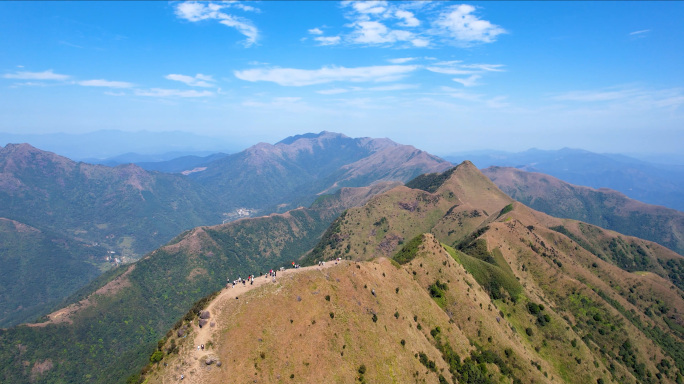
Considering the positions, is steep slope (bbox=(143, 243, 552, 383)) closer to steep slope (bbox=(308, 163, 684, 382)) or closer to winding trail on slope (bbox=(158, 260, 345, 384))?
winding trail on slope (bbox=(158, 260, 345, 384))

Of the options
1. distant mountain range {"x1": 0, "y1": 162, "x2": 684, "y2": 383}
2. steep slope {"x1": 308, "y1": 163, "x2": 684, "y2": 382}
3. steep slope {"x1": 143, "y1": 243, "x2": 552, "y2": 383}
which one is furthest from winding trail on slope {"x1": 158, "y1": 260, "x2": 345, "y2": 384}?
steep slope {"x1": 308, "y1": 163, "x2": 684, "y2": 382}

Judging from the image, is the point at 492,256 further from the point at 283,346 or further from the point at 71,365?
the point at 71,365

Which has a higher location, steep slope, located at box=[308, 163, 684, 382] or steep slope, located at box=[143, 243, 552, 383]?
steep slope, located at box=[143, 243, 552, 383]

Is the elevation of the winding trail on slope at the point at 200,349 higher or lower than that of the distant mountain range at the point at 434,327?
higher

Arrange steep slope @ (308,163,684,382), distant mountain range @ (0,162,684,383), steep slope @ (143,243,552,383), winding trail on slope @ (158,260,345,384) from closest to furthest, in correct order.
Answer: winding trail on slope @ (158,260,345,384) < steep slope @ (143,243,552,383) < distant mountain range @ (0,162,684,383) < steep slope @ (308,163,684,382)

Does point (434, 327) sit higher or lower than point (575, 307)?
higher

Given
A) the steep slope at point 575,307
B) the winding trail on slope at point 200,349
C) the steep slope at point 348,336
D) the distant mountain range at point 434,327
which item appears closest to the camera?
the winding trail on slope at point 200,349

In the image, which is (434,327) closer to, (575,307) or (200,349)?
(200,349)

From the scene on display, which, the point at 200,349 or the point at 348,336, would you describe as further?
the point at 348,336

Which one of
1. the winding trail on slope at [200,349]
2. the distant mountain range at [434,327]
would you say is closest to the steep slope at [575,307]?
→ the distant mountain range at [434,327]

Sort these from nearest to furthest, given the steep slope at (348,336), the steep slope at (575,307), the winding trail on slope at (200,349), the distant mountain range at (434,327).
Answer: the winding trail on slope at (200,349), the steep slope at (348,336), the distant mountain range at (434,327), the steep slope at (575,307)

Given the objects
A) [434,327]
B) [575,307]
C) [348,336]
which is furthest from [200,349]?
[575,307]

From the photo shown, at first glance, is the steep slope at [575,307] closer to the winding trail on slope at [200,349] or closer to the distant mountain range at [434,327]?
the distant mountain range at [434,327]
